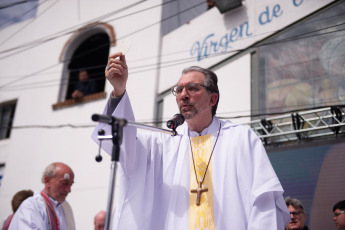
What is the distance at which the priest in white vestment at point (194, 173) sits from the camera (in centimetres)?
215

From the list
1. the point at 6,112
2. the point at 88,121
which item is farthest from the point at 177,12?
the point at 6,112

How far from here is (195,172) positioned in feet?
7.95

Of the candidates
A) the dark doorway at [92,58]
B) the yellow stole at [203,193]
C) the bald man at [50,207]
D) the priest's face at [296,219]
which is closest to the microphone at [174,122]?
the yellow stole at [203,193]

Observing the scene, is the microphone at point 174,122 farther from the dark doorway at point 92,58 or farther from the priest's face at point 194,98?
the dark doorway at point 92,58

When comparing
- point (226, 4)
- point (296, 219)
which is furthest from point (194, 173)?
point (226, 4)

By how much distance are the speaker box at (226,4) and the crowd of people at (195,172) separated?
12.7 ft

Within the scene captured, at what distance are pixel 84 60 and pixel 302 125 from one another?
6414 mm

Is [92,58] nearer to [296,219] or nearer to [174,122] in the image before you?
[296,219]

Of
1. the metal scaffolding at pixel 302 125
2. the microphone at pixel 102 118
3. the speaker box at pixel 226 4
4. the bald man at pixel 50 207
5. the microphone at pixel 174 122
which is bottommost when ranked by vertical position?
the bald man at pixel 50 207

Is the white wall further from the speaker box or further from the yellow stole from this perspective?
the yellow stole

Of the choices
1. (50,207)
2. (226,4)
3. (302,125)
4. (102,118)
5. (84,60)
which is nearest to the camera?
(102,118)

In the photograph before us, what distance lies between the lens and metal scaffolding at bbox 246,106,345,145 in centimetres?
455

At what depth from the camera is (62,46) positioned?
367 inches

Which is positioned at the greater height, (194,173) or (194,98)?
(194,98)
